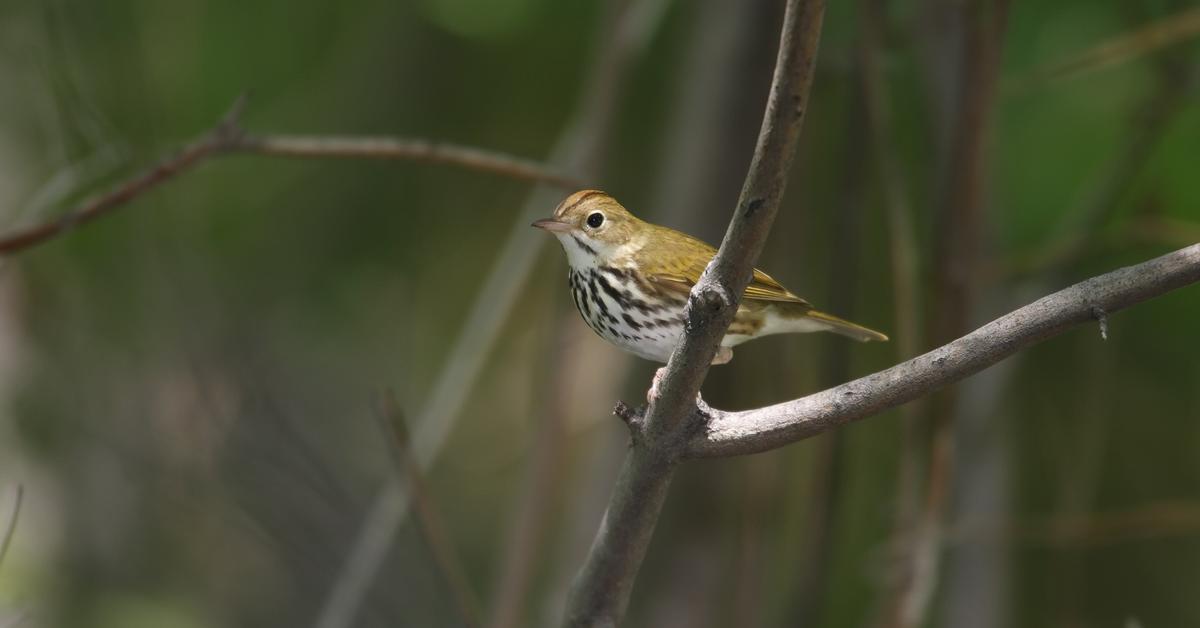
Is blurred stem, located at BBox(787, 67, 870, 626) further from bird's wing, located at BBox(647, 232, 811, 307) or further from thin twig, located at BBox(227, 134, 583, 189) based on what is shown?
thin twig, located at BBox(227, 134, 583, 189)

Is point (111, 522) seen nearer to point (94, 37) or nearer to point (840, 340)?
point (94, 37)

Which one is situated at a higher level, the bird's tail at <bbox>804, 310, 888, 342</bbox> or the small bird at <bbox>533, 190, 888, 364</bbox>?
the bird's tail at <bbox>804, 310, 888, 342</bbox>

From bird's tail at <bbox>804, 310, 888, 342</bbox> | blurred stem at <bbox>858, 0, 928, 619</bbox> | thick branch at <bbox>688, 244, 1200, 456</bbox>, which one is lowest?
thick branch at <bbox>688, 244, 1200, 456</bbox>

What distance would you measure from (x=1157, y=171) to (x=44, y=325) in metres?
3.32

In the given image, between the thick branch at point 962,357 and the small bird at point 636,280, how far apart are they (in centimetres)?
60

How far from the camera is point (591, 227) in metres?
2.13

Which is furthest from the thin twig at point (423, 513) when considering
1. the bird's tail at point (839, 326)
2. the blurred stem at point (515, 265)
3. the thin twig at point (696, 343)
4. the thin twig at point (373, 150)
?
the bird's tail at point (839, 326)

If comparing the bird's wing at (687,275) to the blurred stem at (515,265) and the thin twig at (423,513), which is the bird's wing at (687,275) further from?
the blurred stem at (515,265)

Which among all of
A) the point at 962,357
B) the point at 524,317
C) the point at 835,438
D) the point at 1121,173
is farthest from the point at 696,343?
the point at 524,317

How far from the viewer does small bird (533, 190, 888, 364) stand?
2092mm

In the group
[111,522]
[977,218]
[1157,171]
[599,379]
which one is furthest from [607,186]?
[111,522]

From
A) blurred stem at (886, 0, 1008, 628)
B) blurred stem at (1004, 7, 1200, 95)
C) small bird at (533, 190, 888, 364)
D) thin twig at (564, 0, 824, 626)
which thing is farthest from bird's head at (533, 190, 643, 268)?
blurred stem at (1004, 7, 1200, 95)

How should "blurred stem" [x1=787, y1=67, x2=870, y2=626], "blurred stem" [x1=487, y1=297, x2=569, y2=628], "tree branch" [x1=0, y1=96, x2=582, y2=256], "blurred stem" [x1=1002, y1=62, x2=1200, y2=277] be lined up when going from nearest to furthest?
1. "tree branch" [x1=0, y1=96, x2=582, y2=256]
2. "blurred stem" [x1=487, y1=297, x2=569, y2=628]
3. "blurred stem" [x1=787, y1=67, x2=870, y2=626]
4. "blurred stem" [x1=1002, y1=62, x2=1200, y2=277]

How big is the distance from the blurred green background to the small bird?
60cm
